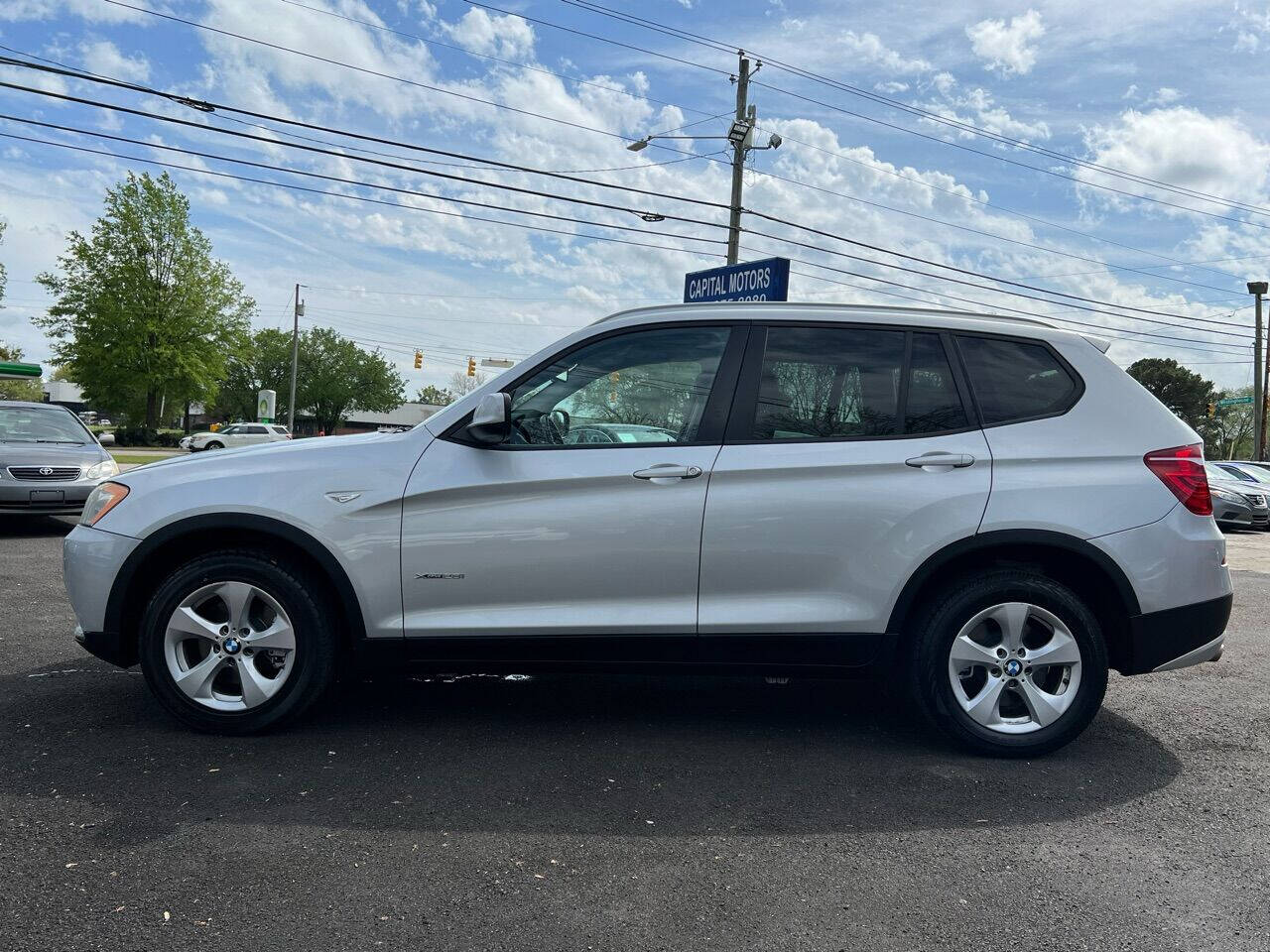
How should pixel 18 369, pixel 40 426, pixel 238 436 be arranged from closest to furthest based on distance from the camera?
1. pixel 40 426
2. pixel 18 369
3. pixel 238 436

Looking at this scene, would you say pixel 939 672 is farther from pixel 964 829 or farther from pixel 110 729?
pixel 110 729

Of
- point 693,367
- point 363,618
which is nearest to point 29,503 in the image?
point 363,618

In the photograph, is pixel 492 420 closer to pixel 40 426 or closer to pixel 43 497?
pixel 43 497

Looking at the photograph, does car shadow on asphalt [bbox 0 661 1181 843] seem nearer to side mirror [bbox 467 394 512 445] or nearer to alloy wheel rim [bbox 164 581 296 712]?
alloy wheel rim [bbox 164 581 296 712]

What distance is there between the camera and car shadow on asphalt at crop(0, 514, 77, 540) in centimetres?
1066

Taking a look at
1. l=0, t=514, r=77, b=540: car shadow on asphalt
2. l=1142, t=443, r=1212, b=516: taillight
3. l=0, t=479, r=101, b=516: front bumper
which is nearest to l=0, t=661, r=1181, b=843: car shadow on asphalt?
l=1142, t=443, r=1212, b=516: taillight

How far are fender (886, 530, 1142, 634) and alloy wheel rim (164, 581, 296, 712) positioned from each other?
2.46 meters

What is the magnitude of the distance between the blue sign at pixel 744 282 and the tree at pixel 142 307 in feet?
112

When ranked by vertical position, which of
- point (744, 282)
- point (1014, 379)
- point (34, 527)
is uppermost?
point (744, 282)

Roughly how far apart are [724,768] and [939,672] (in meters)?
0.97

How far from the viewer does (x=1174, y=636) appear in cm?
389

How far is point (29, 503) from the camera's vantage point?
402 inches

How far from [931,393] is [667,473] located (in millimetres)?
1186

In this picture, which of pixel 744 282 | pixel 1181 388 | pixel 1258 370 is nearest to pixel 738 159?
pixel 744 282
